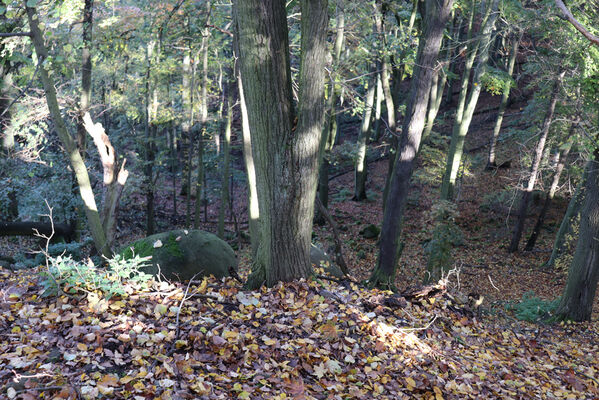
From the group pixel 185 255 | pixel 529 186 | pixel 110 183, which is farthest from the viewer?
pixel 529 186

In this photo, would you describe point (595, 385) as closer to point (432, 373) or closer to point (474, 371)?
point (474, 371)

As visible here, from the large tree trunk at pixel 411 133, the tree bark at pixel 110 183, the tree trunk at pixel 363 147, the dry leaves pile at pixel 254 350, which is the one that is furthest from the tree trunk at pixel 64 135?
the tree trunk at pixel 363 147

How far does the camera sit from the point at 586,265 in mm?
8664

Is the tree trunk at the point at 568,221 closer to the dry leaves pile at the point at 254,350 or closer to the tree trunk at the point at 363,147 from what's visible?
the tree trunk at the point at 363,147

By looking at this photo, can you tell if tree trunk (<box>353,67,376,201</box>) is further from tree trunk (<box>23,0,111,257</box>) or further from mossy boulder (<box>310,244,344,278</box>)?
tree trunk (<box>23,0,111,257</box>)

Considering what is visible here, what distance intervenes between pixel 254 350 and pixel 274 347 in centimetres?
22

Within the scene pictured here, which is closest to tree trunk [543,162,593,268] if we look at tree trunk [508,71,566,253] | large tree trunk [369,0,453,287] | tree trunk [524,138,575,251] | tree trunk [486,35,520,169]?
tree trunk [524,138,575,251]

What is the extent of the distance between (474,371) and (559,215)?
17.1m

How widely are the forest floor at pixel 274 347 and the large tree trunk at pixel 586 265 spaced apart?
1.64m

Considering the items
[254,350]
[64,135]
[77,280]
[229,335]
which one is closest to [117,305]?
[77,280]

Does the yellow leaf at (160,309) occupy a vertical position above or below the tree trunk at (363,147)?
below

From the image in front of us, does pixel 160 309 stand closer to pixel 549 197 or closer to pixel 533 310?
pixel 533 310

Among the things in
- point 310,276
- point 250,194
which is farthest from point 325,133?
point 310,276

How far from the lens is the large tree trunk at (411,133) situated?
7.66 meters
